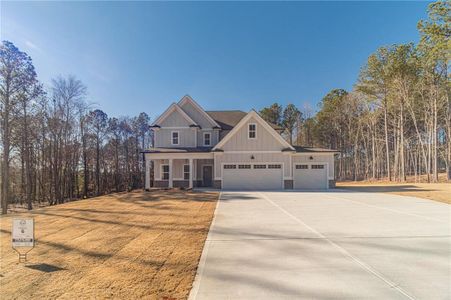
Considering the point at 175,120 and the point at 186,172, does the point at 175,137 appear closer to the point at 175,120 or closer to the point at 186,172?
the point at 175,120

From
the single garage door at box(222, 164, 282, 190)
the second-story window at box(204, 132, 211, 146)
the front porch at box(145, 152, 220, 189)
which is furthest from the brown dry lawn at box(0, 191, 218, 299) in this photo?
the second-story window at box(204, 132, 211, 146)

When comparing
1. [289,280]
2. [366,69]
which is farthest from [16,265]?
[366,69]

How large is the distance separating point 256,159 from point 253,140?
161 cm

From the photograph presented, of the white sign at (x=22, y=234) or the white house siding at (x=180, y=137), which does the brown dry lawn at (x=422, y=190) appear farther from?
the white sign at (x=22, y=234)

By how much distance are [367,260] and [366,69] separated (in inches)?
1208

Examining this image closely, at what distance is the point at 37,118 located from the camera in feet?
71.6

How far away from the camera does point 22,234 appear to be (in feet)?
14.1

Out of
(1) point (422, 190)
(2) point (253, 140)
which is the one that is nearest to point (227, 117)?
(2) point (253, 140)

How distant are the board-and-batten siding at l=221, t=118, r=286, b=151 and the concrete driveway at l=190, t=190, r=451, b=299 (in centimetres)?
1253

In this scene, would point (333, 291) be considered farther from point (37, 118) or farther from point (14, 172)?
point (14, 172)

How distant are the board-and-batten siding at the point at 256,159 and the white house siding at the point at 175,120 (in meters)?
5.45

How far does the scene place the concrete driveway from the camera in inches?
131

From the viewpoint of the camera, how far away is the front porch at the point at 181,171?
2120 cm

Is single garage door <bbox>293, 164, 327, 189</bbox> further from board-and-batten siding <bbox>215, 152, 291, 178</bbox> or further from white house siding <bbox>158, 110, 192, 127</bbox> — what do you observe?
white house siding <bbox>158, 110, 192, 127</bbox>
